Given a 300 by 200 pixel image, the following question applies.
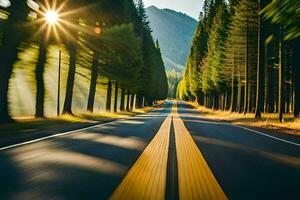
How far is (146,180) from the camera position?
6793 mm

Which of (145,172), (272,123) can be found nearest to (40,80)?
(272,123)

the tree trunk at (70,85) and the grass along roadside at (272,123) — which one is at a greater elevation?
the tree trunk at (70,85)

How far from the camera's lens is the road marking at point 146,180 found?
5645mm

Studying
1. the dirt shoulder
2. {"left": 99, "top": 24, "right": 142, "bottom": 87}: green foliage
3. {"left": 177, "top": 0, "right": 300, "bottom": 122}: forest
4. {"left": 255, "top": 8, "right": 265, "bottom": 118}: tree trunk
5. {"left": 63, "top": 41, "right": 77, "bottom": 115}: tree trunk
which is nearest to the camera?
{"left": 177, "top": 0, "right": 300, "bottom": 122}: forest

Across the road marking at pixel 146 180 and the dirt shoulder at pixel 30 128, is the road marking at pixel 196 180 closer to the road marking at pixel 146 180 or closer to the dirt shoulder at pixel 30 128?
the road marking at pixel 146 180

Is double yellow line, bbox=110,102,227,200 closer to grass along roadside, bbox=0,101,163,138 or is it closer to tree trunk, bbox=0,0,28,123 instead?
grass along roadside, bbox=0,101,163,138

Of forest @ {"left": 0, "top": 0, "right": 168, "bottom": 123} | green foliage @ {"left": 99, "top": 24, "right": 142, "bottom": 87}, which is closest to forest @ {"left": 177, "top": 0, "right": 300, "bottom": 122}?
green foliage @ {"left": 99, "top": 24, "right": 142, "bottom": 87}

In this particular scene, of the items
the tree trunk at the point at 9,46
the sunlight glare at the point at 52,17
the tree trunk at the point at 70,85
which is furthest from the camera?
the tree trunk at the point at 70,85

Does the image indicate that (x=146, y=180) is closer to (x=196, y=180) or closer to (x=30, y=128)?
(x=196, y=180)

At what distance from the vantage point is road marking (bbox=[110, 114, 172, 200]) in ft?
18.5

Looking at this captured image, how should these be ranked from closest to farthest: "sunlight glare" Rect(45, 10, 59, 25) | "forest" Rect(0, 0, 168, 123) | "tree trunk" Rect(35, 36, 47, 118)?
"forest" Rect(0, 0, 168, 123) < "tree trunk" Rect(35, 36, 47, 118) < "sunlight glare" Rect(45, 10, 59, 25)

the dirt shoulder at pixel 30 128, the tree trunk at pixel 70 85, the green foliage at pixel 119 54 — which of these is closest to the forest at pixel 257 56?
the dirt shoulder at pixel 30 128

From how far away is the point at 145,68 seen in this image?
2876 inches

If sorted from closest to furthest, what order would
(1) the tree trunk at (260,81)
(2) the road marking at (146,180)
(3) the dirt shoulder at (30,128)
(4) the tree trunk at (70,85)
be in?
(2) the road marking at (146,180) < (3) the dirt shoulder at (30,128) < (4) the tree trunk at (70,85) < (1) the tree trunk at (260,81)
